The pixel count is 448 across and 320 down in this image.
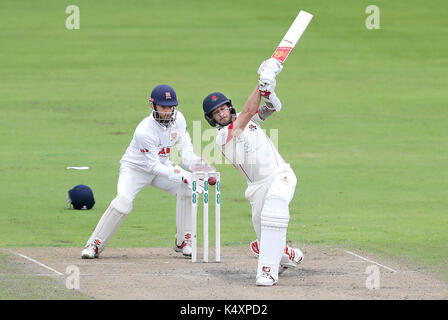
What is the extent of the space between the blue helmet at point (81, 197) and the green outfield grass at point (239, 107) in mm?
201

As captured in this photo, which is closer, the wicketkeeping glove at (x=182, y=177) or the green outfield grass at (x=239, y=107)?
the wicketkeeping glove at (x=182, y=177)

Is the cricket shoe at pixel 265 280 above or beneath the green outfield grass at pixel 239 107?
beneath

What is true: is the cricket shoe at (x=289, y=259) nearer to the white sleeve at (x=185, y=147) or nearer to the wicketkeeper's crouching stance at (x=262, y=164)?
the wicketkeeper's crouching stance at (x=262, y=164)

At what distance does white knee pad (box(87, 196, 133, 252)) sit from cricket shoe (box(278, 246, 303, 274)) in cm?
201

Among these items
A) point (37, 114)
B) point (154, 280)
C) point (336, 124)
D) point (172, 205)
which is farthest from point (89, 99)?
point (154, 280)

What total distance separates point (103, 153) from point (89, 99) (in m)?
5.11

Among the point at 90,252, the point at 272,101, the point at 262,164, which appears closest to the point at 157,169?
the point at 90,252

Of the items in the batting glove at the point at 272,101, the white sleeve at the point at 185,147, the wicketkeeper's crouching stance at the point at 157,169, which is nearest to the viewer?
the batting glove at the point at 272,101

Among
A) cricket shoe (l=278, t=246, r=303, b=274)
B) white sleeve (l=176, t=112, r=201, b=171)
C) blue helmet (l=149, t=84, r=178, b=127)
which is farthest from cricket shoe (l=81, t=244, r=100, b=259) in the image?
cricket shoe (l=278, t=246, r=303, b=274)

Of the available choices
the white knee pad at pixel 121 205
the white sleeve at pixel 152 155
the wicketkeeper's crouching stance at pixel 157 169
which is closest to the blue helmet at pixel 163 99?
the wicketkeeper's crouching stance at pixel 157 169

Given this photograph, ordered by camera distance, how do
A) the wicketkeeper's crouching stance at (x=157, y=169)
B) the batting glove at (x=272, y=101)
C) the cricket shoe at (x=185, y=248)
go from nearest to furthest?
the batting glove at (x=272, y=101), the wicketkeeper's crouching stance at (x=157, y=169), the cricket shoe at (x=185, y=248)

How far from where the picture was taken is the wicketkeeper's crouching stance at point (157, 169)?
11109mm

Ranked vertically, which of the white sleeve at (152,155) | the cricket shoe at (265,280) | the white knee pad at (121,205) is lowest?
the cricket shoe at (265,280)

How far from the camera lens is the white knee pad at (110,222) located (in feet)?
36.4
